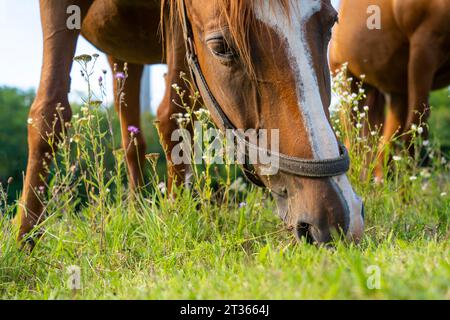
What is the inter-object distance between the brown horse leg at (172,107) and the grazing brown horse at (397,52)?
1627 mm

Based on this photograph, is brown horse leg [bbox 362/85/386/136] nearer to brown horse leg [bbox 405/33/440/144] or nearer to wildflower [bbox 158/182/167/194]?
brown horse leg [bbox 405/33/440/144]

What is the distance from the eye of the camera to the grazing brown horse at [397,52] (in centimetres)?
484

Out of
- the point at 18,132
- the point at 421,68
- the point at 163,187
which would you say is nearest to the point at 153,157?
the point at 163,187

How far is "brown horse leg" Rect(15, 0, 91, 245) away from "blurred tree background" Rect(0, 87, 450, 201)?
5.32 meters

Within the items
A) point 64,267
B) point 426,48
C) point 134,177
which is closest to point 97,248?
point 64,267

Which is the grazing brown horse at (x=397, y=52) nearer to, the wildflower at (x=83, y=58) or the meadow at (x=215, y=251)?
the meadow at (x=215, y=251)

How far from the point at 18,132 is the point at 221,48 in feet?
24.5

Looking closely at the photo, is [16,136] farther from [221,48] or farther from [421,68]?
[221,48]

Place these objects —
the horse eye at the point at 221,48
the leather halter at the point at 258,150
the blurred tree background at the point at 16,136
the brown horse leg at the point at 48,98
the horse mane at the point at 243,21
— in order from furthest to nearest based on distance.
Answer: the blurred tree background at the point at 16,136 < the brown horse leg at the point at 48,98 < the horse eye at the point at 221,48 < the horse mane at the point at 243,21 < the leather halter at the point at 258,150

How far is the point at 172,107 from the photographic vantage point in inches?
145

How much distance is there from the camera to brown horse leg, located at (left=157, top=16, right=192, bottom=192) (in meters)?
3.45

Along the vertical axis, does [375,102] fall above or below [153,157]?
above

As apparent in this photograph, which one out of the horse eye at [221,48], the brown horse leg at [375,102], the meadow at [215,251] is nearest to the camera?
the meadow at [215,251]

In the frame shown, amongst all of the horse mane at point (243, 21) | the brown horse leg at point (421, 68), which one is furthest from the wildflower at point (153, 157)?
the brown horse leg at point (421, 68)
